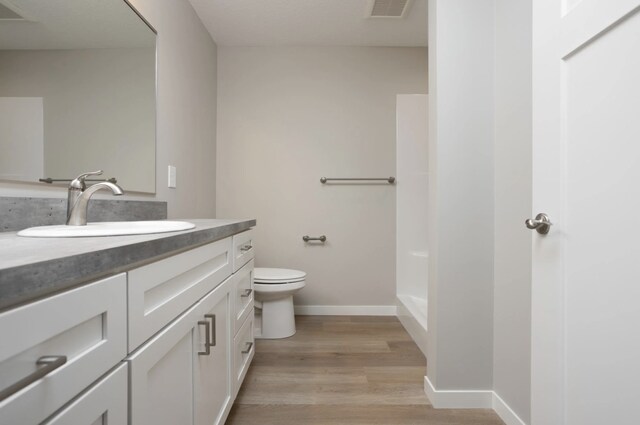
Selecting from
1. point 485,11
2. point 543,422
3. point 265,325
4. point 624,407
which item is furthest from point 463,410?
point 485,11

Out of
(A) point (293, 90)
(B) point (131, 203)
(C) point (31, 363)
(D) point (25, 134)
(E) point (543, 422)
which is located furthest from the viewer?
(A) point (293, 90)

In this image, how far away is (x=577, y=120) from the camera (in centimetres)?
72

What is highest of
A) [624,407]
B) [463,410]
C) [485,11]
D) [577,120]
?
[485,11]

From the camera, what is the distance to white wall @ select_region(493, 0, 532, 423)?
50.8 inches

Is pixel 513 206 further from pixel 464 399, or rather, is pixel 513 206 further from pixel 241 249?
pixel 241 249

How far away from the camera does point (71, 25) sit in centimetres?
122

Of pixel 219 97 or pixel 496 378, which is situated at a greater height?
pixel 219 97

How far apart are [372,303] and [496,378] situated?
1.35 meters

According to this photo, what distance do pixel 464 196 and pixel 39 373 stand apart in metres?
1.51

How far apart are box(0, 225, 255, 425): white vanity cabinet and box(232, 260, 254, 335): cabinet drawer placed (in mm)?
165

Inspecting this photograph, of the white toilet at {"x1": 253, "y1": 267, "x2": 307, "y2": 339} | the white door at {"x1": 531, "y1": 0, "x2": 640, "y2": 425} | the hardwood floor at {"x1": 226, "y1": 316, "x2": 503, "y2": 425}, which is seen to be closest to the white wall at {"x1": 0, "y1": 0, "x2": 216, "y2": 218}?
the white toilet at {"x1": 253, "y1": 267, "x2": 307, "y2": 339}

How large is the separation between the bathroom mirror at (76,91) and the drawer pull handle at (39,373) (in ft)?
2.65

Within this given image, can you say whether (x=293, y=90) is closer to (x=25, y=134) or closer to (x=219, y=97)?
(x=219, y=97)

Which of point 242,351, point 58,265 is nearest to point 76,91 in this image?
point 58,265
